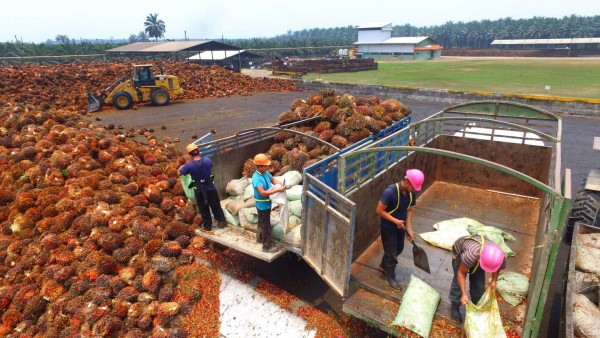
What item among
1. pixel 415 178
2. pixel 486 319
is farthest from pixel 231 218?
pixel 486 319

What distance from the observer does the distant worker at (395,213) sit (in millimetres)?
4609

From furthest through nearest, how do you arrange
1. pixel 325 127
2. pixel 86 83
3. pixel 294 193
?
pixel 86 83
pixel 325 127
pixel 294 193

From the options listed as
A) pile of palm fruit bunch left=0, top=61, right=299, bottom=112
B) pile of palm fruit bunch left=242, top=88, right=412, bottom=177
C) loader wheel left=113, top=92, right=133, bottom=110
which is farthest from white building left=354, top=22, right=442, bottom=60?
pile of palm fruit bunch left=242, top=88, right=412, bottom=177

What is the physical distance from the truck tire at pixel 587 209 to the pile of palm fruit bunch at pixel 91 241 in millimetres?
7208

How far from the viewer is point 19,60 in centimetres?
3256

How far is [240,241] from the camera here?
19.2 ft

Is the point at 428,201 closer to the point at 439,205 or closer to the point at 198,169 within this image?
the point at 439,205

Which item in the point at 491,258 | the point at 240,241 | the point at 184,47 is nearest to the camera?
the point at 491,258

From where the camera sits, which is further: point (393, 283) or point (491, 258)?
point (393, 283)

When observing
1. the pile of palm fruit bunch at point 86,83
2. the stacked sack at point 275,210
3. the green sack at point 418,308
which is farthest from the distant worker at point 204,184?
the pile of palm fruit bunch at point 86,83

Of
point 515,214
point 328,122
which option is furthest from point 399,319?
point 328,122

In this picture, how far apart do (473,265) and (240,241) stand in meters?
3.45

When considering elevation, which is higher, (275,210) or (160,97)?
(160,97)

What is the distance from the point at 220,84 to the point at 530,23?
120 meters
